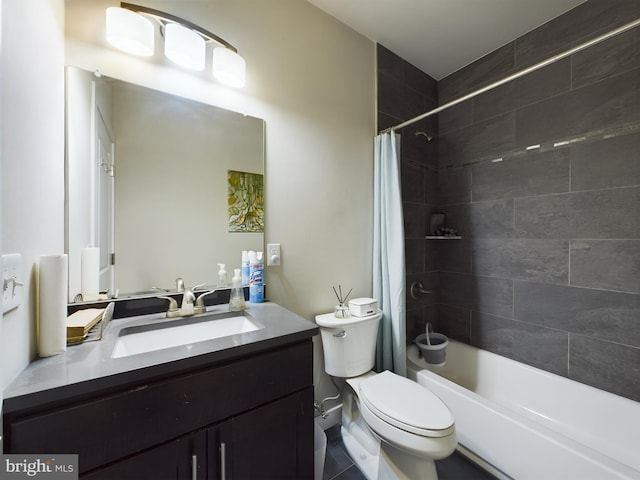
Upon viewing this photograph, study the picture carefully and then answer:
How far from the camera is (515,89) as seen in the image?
1842 mm

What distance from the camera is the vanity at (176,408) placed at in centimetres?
57

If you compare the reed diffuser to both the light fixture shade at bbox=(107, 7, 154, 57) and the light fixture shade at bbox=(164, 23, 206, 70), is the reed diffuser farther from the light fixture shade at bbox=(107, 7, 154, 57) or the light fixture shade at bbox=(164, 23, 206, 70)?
the light fixture shade at bbox=(107, 7, 154, 57)

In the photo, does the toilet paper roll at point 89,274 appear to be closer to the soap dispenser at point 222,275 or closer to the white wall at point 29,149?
the white wall at point 29,149

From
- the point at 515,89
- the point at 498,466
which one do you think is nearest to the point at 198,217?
the point at 498,466

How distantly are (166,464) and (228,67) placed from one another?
154cm

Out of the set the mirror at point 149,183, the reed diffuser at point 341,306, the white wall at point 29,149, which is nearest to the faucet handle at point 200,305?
the mirror at point 149,183

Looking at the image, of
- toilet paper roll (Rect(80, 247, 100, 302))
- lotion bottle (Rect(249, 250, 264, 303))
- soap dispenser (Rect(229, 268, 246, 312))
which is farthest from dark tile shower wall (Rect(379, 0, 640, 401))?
toilet paper roll (Rect(80, 247, 100, 302))

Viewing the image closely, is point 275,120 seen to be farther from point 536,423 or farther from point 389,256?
point 536,423

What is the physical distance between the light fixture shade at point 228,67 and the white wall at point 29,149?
538 millimetres

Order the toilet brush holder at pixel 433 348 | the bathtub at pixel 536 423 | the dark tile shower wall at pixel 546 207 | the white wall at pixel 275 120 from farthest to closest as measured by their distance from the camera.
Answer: the toilet brush holder at pixel 433 348 < the dark tile shower wall at pixel 546 207 < the bathtub at pixel 536 423 < the white wall at pixel 275 120

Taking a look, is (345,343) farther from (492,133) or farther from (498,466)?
(492,133)

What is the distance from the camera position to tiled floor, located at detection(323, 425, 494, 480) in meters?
1.34

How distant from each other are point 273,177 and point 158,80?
2.15ft

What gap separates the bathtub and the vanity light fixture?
2.04 m
